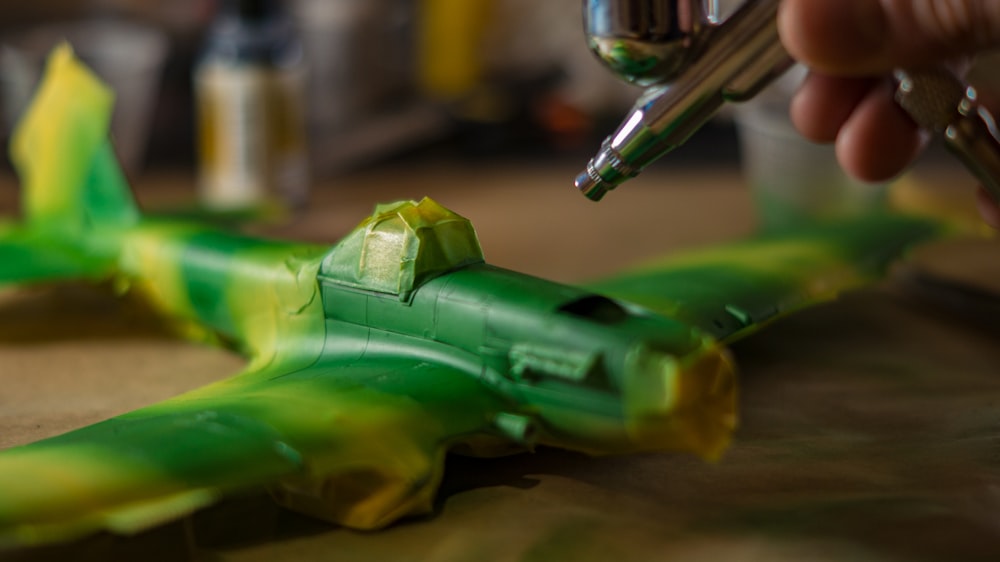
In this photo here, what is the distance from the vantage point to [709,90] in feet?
2.33

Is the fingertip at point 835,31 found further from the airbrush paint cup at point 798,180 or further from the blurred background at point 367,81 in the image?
the blurred background at point 367,81

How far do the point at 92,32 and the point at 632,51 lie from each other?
1.14m

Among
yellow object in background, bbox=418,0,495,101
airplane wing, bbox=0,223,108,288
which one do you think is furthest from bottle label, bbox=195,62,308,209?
yellow object in background, bbox=418,0,495,101

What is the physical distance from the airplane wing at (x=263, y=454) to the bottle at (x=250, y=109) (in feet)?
2.17

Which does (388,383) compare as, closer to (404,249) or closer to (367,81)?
(404,249)

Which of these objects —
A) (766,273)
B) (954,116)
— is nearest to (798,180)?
(766,273)

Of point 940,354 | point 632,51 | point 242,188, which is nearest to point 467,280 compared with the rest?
point 632,51

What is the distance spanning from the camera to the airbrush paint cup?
119cm

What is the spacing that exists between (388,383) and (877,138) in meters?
0.48

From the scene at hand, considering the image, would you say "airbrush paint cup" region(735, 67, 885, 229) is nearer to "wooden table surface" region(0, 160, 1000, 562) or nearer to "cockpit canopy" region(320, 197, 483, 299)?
"wooden table surface" region(0, 160, 1000, 562)

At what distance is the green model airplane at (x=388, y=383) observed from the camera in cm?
60

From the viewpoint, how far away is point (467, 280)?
729 millimetres

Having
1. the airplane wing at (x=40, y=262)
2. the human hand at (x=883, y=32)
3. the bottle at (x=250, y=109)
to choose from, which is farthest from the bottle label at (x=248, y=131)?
the human hand at (x=883, y=32)

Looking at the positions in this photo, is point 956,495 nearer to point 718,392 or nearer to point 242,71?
point 718,392
